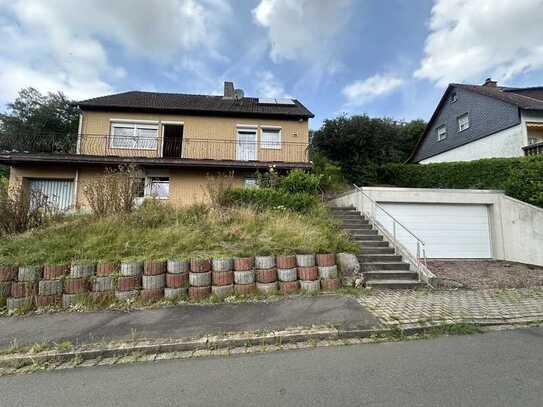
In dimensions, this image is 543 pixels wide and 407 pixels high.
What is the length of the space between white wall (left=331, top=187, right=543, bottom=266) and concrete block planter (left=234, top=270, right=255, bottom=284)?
5.96m

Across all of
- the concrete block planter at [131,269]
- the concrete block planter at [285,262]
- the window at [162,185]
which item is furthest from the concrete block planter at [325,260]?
the window at [162,185]

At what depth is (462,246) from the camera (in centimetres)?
955

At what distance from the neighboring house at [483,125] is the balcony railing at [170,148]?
35.6 ft

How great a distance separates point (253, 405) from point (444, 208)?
32.7 ft

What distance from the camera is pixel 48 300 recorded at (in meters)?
4.92

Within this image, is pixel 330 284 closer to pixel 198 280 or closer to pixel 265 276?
pixel 265 276

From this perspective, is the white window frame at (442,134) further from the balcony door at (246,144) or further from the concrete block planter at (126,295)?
the concrete block planter at (126,295)

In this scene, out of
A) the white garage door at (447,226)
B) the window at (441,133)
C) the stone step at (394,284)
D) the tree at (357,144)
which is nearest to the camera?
the stone step at (394,284)

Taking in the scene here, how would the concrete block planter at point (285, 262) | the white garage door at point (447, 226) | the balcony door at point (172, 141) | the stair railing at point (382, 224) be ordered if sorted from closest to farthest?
the concrete block planter at point (285, 262) < the stair railing at point (382, 224) < the white garage door at point (447, 226) < the balcony door at point (172, 141)

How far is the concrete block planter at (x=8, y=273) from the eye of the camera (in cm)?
493

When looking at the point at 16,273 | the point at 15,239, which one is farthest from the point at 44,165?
the point at 16,273

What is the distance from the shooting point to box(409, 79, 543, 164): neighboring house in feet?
44.3

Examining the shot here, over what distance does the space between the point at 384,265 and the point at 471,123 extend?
1571 cm

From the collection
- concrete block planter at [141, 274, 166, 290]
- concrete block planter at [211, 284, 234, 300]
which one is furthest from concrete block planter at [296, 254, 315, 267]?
concrete block planter at [141, 274, 166, 290]
